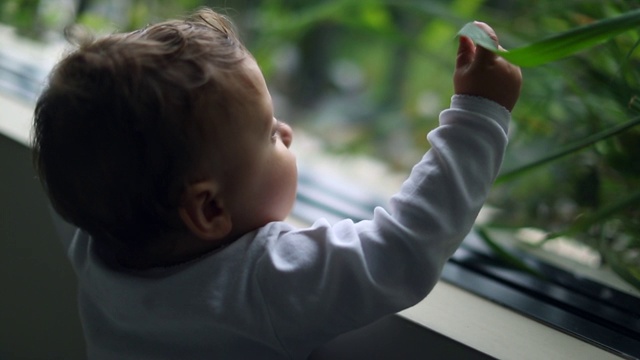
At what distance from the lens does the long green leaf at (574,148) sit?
1.79 ft

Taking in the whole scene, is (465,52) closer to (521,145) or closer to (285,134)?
(285,134)

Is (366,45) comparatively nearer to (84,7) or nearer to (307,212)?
(84,7)

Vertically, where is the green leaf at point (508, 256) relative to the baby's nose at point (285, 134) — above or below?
below

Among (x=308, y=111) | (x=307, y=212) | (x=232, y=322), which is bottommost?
(x=308, y=111)

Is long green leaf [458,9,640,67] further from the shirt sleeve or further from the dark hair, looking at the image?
the dark hair

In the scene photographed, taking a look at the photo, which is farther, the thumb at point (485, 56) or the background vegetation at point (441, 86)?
the background vegetation at point (441, 86)

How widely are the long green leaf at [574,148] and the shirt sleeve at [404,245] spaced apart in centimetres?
10

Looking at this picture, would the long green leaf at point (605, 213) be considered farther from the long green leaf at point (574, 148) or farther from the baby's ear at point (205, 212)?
the baby's ear at point (205, 212)

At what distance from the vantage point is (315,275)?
1.65 ft

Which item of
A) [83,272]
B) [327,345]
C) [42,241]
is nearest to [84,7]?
[42,241]

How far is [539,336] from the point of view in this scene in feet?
1.80

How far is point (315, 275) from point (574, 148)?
209 mm

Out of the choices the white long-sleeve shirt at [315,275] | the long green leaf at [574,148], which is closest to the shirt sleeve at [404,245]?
the white long-sleeve shirt at [315,275]

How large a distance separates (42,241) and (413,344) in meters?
0.41
